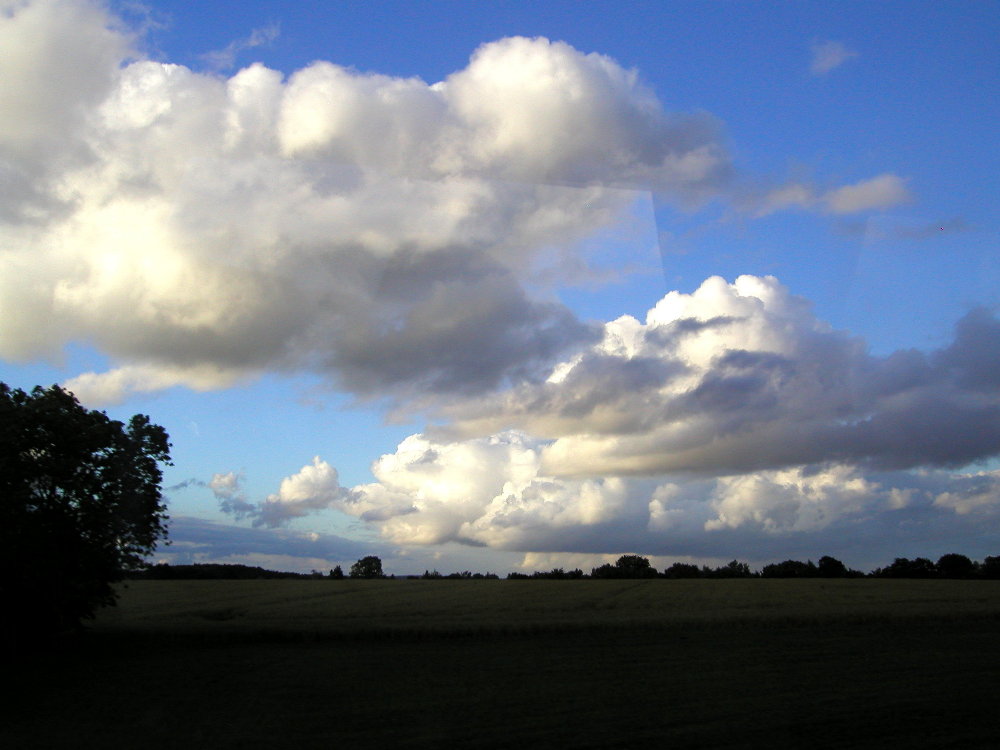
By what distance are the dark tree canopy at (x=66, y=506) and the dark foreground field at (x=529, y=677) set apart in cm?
269

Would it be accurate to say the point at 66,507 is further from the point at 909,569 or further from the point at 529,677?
the point at 909,569

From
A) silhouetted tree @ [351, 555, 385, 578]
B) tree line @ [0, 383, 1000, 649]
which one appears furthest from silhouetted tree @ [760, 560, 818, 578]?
tree line @ [0, 383, 1000, 649]

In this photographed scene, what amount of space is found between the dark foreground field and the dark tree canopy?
2.69 meters

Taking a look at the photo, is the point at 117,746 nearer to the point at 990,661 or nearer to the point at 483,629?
the point at 483,629

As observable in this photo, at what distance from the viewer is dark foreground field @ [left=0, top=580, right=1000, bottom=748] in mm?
18359

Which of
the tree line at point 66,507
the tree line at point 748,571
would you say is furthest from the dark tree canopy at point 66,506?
the tree line at point 748,571

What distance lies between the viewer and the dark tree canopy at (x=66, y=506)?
32.0m

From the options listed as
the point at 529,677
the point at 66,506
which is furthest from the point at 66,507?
the point at 529,677

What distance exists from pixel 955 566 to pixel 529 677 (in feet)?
299

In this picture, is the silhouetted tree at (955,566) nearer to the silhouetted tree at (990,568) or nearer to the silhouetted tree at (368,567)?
the silhouetted tree at (990,568)

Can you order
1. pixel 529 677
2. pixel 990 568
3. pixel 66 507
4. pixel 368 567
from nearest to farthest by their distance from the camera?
pixel 529 677, pixel 66 507, pixel 990 568, pixel 368 567

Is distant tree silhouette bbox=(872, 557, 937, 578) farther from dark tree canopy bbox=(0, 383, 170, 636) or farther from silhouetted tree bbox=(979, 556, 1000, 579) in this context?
dark tree canopy bbox=(0, 383, 170, 636)

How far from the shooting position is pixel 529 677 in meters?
26.1

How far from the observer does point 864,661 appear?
2836 cm
